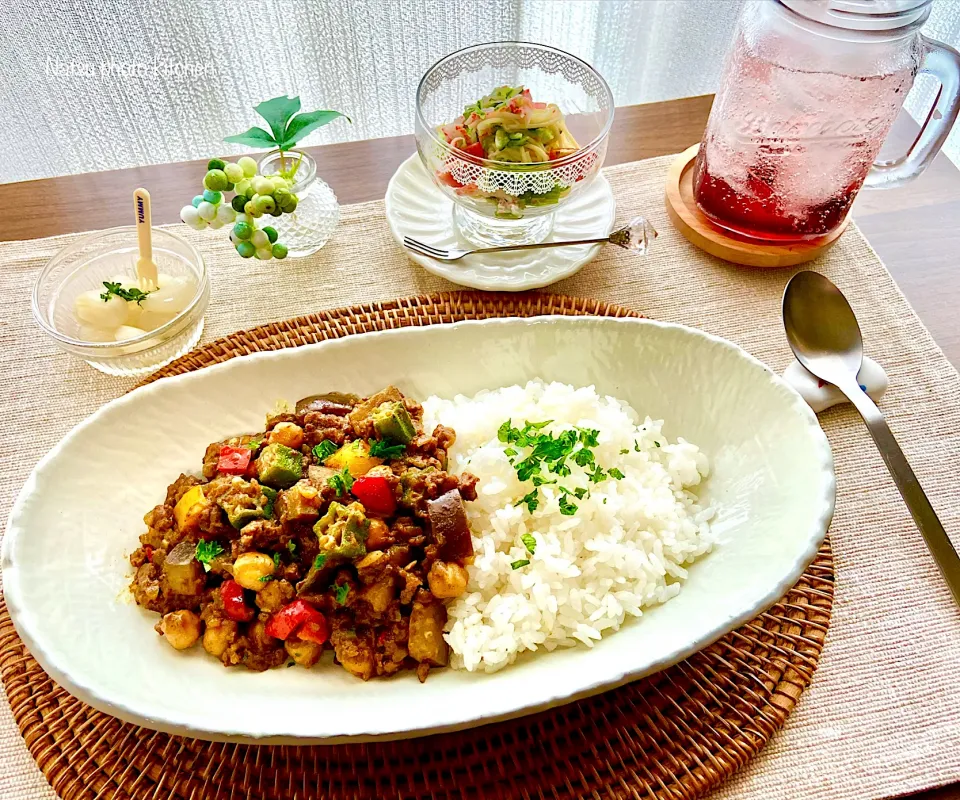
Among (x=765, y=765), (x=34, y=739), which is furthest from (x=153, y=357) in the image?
(x=765, y=765)

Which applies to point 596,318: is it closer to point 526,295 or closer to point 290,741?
point 526,295

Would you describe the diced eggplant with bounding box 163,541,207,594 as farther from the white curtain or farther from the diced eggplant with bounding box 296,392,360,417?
the white curtain

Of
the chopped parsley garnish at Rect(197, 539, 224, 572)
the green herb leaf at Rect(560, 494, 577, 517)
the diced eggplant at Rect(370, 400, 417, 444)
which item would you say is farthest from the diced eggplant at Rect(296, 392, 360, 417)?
the green herb leaf at Rect(560, 494, 577, 517)

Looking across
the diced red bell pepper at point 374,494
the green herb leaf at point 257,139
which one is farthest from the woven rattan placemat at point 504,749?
the green herb leaf at point 257,139

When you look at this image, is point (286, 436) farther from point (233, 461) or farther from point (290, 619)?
point (290, 619)

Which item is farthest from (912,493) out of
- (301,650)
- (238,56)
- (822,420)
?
(238,56)

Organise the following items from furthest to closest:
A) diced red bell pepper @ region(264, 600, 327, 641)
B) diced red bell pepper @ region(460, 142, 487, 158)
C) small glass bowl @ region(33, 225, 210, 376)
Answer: diced red bell pepper @ region(460, 142, 487, 158)
small glass bowl @ region(33, 225, 210, 376)
diced red bell pepper @ region(264, 600, 327, 641)
